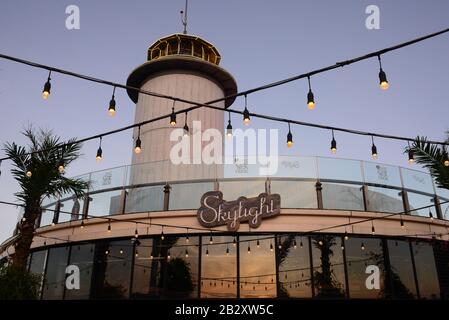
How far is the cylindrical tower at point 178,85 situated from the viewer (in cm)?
2109

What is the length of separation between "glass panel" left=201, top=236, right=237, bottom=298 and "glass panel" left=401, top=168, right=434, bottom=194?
691 centimetres

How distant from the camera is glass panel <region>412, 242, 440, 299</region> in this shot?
14.4 m

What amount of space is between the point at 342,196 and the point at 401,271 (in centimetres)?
314

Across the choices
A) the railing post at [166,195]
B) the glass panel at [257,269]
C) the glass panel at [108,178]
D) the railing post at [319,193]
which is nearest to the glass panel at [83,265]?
the glass panel at [108,178]

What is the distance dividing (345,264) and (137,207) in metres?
7.59

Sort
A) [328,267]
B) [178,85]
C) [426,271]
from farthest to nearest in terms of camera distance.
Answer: [178,85], [426,271], [328,267]

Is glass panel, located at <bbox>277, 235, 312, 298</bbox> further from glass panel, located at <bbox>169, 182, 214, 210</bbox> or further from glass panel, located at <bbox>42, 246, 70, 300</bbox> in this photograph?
glass panel, located at <bbox>42, 246, 70, 300</bbox>

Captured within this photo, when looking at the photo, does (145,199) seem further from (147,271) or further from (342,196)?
(342,196)

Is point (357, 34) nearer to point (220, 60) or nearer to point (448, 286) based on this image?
point (220, 60)

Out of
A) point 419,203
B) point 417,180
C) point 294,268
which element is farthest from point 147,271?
point 417,180

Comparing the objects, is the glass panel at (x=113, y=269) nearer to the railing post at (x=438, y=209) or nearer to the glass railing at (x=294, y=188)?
the glass railing at (x=294, y=188)

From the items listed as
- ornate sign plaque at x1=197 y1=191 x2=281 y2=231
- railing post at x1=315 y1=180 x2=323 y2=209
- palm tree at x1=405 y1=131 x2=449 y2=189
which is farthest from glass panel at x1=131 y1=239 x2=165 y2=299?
palm tree at x1=405 y1=131 x2=449 y2=189

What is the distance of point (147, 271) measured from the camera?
575 inches
